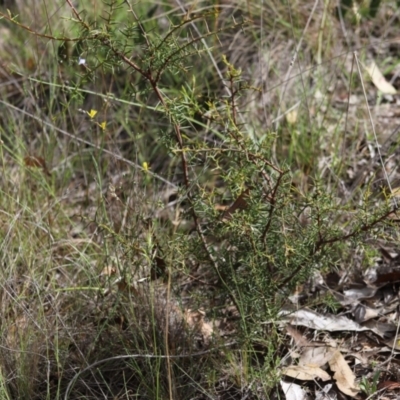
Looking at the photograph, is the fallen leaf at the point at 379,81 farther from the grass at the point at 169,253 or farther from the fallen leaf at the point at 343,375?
the fallen leaf at the point at 343,375

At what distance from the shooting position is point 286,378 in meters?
2.53

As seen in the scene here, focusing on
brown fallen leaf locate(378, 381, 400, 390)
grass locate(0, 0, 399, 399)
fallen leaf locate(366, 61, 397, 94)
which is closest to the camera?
grass locate(0, 0, 399, 399)

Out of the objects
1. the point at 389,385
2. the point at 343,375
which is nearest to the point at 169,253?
the point at 343,375

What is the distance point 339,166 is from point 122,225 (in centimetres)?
103

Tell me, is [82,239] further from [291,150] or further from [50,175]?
[291,150]

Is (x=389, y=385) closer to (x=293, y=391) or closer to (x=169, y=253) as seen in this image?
(x=293, y=391)

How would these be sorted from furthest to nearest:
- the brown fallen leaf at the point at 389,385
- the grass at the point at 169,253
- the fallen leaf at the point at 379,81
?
the fallen leaf at the point at 379,81
the brown fallen leaf at the point at 389,385
the grass at the point at 169,253

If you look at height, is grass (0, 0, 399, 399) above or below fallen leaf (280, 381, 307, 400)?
above

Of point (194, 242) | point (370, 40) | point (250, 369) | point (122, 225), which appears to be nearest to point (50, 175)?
point (122, 225)

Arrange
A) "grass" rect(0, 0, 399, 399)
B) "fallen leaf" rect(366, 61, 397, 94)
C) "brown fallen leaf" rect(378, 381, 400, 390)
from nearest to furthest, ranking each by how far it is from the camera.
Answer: "grass" rect(0, 0, 399, 399)
"brown fallen leaf" rect(378, 381, 400, 390)
"fallen leaf" rect(366, 61, 397, 94)

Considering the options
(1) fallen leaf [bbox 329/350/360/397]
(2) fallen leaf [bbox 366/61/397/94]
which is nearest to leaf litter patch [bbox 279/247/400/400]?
(1) fallen leaf [bbox 329/350/360/397]

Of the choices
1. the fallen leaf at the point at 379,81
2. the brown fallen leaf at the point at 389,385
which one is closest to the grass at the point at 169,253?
the brown fallen leaf at the point at 389,385

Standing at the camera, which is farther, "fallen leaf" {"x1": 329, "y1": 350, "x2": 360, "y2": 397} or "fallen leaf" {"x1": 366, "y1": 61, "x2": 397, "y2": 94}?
"fallen leaf" {"x1": 366, "y1": 61, "x2": 397, "y2": 94}

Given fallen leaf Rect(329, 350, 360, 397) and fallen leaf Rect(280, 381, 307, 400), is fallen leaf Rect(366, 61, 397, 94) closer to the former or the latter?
fallen leaf Rect(329, 350, 360, 397)
